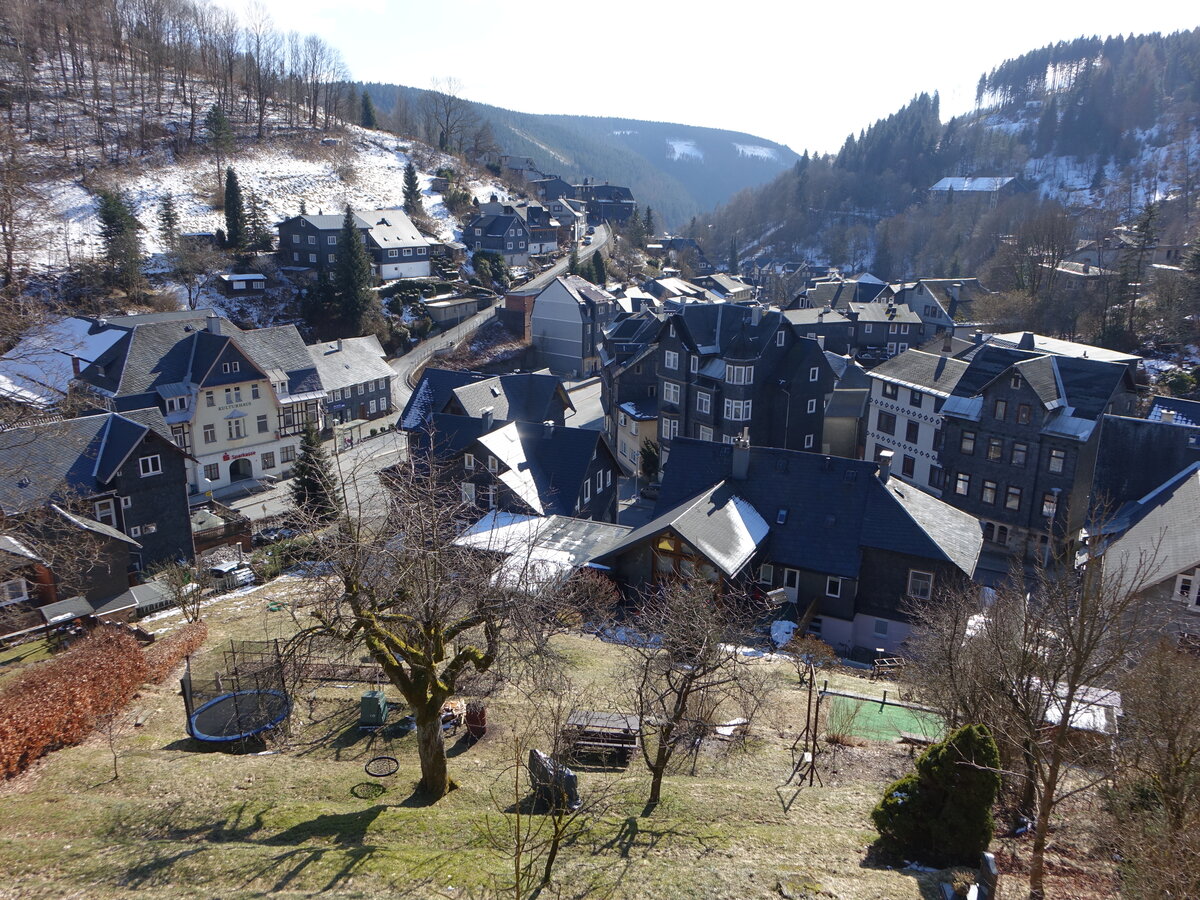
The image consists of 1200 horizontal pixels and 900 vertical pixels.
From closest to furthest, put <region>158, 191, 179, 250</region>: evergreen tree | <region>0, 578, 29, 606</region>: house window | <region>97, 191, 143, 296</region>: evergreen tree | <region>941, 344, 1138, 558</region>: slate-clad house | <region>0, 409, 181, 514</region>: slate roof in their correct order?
Result: 1. <region>0, 578, 29, 606</region>: house window
2. <region>0, 409, 181, 514</region>: slate roof
3. <region>941, 344, 1138, 558</region>: slate-clad house
4. <region>97, 191, 143, 296</region>: evergreen tree
5. <region>158, 191, 179, 250</region>: evergreen tree

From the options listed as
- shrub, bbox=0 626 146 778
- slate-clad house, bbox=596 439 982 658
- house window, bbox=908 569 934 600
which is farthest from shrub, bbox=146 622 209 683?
house window, bbox=908 569 934 600

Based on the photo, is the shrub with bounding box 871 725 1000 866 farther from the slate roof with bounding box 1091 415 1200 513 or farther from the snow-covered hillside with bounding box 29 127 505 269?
the snow-covered hillside with bounding box 29 127 505 269

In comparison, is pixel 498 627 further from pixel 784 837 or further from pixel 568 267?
pixel 568 267

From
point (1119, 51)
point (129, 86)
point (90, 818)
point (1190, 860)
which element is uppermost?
point (1119, 51)

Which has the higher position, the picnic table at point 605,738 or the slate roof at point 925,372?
the slate roof at point 925,372

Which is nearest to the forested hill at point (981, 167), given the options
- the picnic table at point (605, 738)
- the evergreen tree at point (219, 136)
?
the evergreen tree at point (219, 136)

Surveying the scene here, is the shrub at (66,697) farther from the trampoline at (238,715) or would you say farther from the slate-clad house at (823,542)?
the slate-clad house at (823,542)

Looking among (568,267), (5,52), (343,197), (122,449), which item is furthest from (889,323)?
(5,52)
